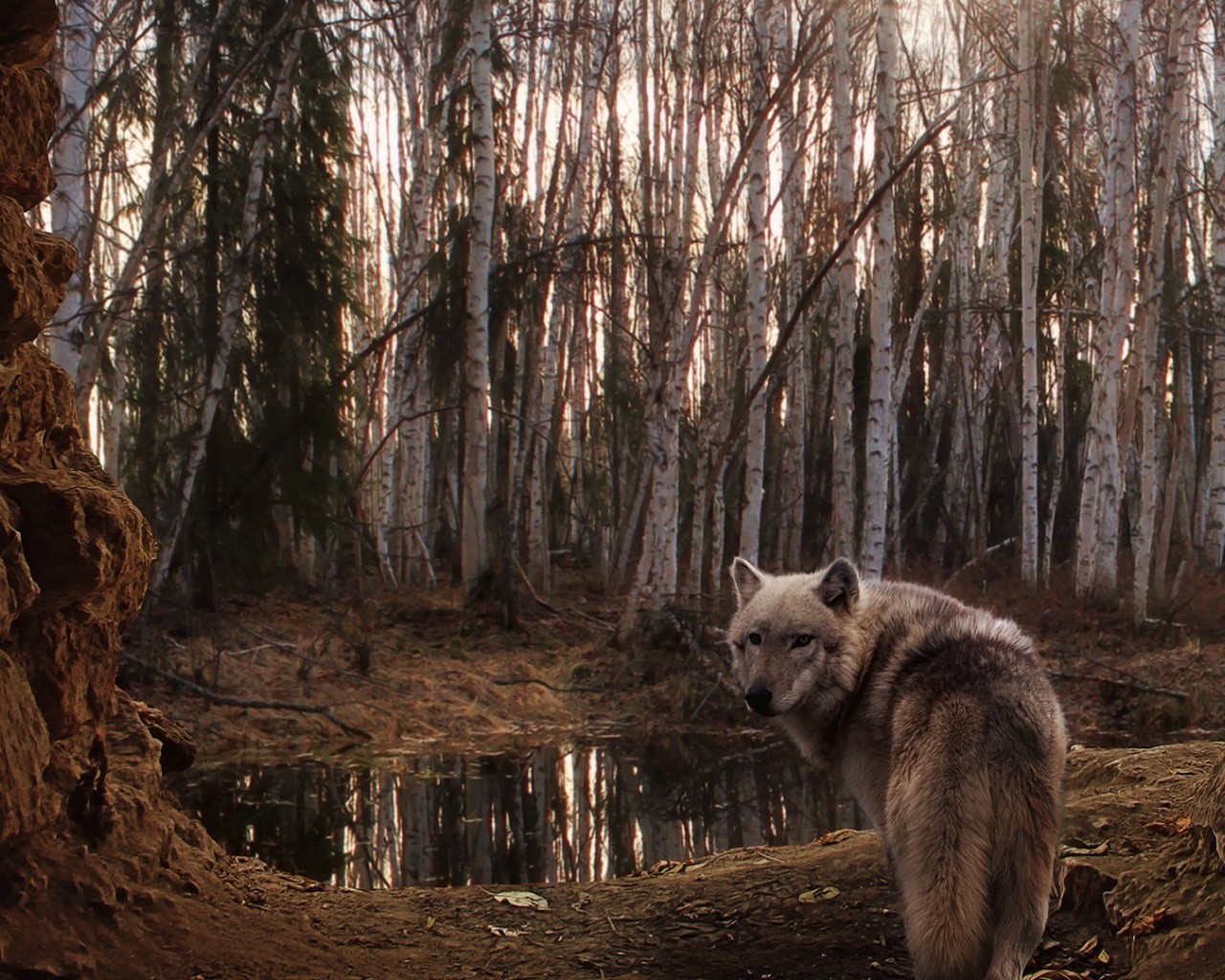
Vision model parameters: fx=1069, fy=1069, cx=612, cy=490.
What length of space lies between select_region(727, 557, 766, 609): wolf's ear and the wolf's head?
38 centimetres

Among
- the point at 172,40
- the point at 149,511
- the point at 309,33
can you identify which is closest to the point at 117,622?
the point at 149,511

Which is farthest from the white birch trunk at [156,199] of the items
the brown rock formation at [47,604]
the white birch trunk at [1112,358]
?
the white birch trunk at [1112,358]

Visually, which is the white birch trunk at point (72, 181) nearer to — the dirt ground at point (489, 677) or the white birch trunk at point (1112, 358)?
the dirt ground at point (489, 677)

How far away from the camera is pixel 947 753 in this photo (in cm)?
377

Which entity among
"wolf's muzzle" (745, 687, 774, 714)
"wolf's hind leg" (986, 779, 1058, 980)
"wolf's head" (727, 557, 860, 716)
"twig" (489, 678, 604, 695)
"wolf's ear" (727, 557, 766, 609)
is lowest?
"twig" (489, 678, 604, 695)

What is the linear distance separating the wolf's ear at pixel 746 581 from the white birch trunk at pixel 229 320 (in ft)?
29.4

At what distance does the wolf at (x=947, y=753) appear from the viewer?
3666mm

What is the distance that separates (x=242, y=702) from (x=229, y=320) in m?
5.17

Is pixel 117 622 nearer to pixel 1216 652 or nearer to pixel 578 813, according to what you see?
pixel 578 813

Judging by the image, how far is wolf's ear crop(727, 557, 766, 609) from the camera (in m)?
5.49

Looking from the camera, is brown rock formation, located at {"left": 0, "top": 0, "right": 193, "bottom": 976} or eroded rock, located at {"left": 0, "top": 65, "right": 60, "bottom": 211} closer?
brown rock formation, located at {"left": 0, "top": 0, "right": 193, "bottom": 976}

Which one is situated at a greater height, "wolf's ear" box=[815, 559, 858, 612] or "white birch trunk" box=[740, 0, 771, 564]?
"white birch trunk" box=[740, 0, 771, 564]

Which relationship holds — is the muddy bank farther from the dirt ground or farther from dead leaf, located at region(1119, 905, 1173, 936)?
the dirt ground

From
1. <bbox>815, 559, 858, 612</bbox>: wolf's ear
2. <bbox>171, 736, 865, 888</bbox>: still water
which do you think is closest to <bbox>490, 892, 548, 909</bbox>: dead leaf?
<bbox>171, 736, 865, 888</bbox>: still water
